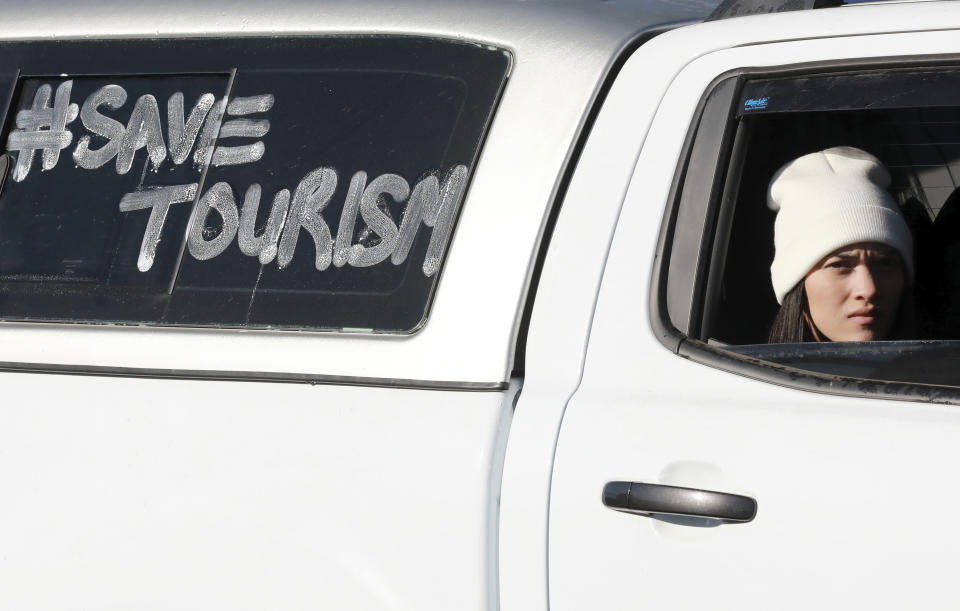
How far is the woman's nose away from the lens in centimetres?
192

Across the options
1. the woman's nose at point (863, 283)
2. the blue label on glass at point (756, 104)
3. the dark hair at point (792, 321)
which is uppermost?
the blue label on glass at point (756, 104)

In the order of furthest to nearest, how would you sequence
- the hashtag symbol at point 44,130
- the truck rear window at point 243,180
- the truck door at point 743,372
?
the hashtag symbol at point 44,130, the truck rear window at point 243,180, the truck door at point 743,372

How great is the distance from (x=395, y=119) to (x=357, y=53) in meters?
0.16

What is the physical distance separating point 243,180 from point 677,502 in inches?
36.6

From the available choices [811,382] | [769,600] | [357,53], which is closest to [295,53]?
[357,53]

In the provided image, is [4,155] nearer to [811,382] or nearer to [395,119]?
[395,119]

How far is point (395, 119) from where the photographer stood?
6.61 feet

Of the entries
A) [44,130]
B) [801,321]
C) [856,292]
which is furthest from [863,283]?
[44,130]

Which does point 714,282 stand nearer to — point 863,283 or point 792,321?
point 792,321

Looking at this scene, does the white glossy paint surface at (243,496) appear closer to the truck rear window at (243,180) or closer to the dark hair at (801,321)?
the truck rear window at (243,180)

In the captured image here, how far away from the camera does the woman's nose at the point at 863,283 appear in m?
1.92

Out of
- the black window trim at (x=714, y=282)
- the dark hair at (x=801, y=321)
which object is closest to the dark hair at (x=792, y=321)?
the dark hair at (x=801, y=321)

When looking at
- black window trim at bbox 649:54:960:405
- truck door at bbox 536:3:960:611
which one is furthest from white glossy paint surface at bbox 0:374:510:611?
black window trim at bbox 649:54:960:405

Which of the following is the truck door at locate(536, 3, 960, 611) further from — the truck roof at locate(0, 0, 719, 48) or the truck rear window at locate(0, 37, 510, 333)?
the truck rear window at locate(0, 37, 510, 333)
